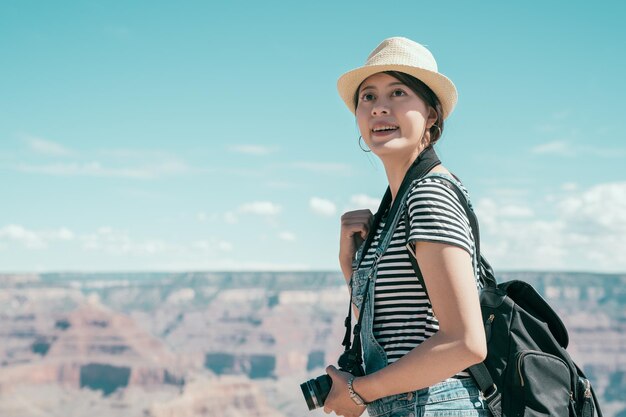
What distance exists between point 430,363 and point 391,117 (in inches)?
22.6

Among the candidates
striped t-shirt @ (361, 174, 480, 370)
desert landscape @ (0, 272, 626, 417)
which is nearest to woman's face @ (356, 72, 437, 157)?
striped t-shirt @ (361, 174, 480, 370)

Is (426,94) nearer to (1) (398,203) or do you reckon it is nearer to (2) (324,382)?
(1) (398,203)

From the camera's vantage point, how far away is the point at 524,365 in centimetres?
144

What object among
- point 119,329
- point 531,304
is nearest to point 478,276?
point 531,304

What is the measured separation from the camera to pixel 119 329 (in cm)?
8250

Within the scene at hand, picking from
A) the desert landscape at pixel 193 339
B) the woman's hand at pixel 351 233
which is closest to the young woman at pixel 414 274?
the woman's hand at pixel 351 233

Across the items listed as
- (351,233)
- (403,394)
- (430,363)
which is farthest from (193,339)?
(430,363)

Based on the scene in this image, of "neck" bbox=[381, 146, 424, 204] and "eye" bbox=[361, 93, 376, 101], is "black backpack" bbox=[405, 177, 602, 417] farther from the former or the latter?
"eye" bbox=[361, 93, 376, 101]

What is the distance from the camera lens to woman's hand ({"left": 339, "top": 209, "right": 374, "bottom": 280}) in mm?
1966

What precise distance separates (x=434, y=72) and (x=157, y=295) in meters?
128

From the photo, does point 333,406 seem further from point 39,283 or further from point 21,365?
point 39,283

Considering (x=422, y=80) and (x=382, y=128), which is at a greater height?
(x=422, y=80)

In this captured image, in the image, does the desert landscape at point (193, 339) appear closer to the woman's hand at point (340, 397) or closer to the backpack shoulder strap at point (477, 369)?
the woman's hand at point (340, 397)

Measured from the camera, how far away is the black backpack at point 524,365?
144 centimetres
